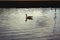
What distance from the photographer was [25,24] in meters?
1.79

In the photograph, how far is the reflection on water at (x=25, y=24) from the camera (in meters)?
1.77

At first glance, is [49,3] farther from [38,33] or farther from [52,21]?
[38,33]

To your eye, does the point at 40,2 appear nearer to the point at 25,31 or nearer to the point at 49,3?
the point at 49,3

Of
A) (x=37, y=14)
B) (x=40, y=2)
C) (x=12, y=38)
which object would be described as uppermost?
(x=40, y=2)

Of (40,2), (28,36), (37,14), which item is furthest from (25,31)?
(40,2)

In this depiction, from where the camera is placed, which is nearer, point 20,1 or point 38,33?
point 20,1

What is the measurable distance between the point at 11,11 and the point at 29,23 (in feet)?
0.75

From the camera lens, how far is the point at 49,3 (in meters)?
1.74

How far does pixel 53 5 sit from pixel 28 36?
419mm

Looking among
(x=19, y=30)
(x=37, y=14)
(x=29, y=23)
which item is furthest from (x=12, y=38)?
(x=37, y=14)

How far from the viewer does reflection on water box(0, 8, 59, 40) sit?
69.7 inches

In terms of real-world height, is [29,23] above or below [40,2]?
below

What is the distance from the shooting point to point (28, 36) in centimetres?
178

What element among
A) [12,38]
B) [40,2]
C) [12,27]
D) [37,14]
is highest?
[40,2]
